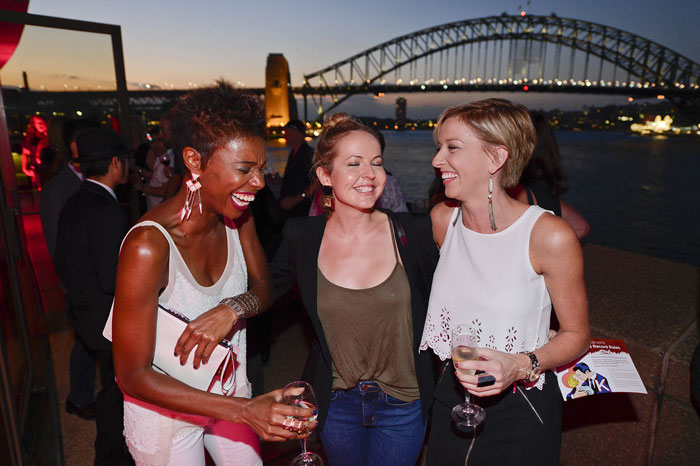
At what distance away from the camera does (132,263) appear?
1.34 metres

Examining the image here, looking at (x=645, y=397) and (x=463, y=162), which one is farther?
(x=645, y=397)

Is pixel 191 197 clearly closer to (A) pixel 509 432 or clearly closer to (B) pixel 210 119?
(B) pixel 210 119

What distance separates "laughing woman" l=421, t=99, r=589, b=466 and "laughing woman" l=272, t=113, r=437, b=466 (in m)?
0.12

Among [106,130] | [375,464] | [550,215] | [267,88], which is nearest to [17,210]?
[106,130]

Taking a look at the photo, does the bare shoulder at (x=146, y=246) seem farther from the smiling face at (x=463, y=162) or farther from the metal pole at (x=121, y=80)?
the metal pole at (x=121, y=80)

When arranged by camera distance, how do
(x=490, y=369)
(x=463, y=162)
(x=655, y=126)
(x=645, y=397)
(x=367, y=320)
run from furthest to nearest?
(x=655, y=126)
(x=645, y=397)
(x=367, y=320)
(x=463, y=162)
(x=490, y=369)

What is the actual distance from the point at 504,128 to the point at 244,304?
3.99 feet

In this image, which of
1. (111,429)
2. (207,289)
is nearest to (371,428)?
(207,289)

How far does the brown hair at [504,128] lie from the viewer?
1.65 m

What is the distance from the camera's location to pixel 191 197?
61.5 inches

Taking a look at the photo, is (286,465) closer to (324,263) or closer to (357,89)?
(324,263)

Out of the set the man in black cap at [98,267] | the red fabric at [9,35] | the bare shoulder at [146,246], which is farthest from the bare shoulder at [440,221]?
the red fabric at [9,35]

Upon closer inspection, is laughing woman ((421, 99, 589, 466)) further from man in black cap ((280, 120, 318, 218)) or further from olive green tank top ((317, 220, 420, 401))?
man in black cap ((280, 120, 318, 218))

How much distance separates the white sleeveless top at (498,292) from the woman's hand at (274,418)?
0.69 meters
